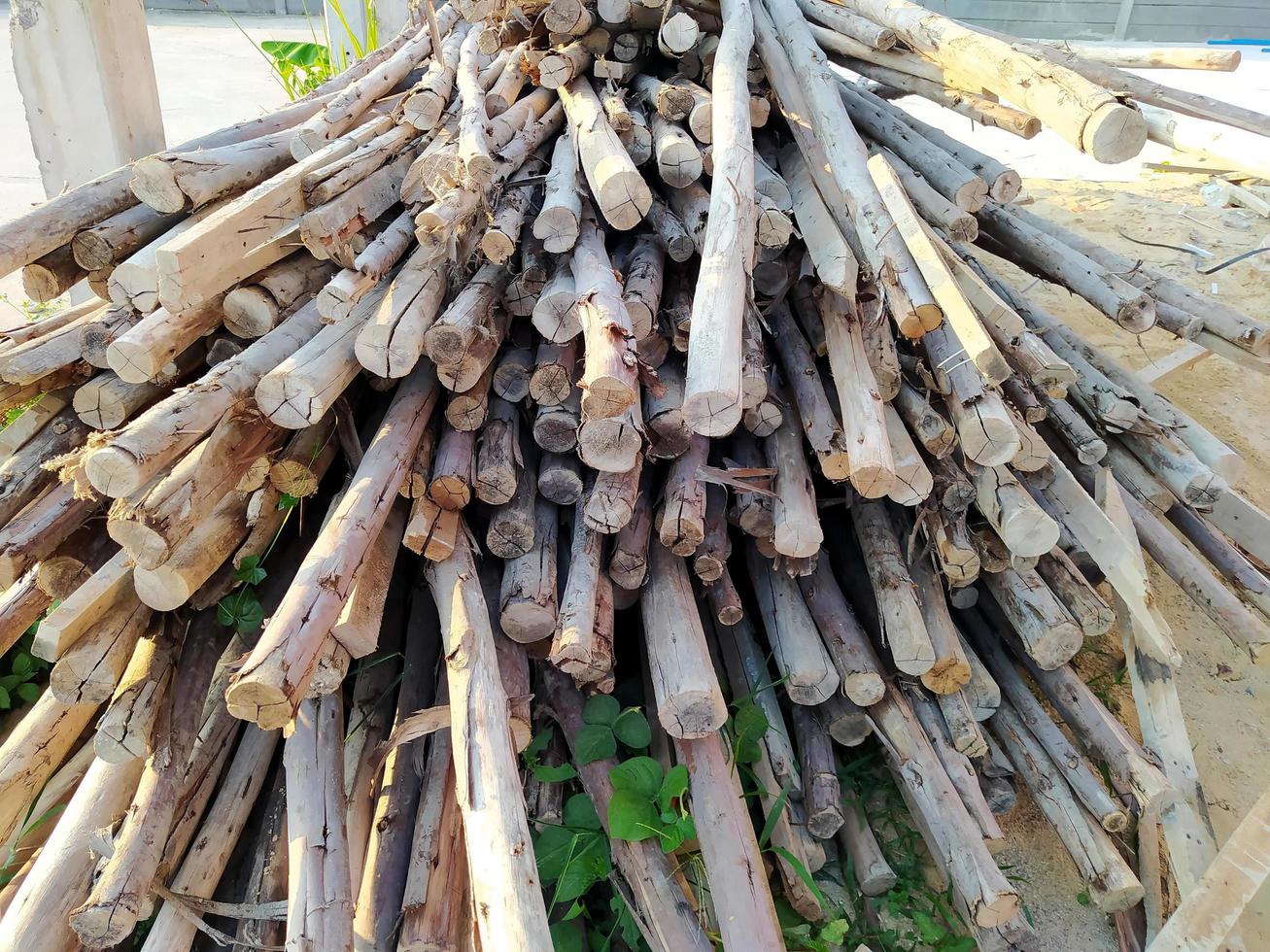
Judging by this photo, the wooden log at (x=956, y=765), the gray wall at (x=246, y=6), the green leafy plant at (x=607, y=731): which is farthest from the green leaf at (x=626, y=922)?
the gray wall at (x=246, y=6)

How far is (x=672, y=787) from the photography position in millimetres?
2295

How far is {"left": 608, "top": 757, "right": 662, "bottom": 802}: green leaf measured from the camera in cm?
233

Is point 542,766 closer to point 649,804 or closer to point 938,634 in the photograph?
point 649,804

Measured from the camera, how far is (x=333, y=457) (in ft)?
9.20

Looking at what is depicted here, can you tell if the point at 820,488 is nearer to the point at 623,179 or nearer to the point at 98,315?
the point at 623,179

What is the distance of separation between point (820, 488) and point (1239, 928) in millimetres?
1782

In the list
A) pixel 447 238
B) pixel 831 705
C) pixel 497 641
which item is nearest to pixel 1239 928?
pixel 831 705

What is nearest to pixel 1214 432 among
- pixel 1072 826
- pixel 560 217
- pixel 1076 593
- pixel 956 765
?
pixel 1076 593

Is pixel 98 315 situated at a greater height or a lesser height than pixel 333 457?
greater

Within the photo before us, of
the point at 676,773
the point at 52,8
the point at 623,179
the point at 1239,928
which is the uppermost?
the point at 52,8

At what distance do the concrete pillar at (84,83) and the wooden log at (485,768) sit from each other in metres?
3.29

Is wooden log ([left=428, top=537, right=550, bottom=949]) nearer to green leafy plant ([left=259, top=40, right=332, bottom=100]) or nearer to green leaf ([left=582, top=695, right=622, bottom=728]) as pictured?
green leaf ([left=582, top=695, right=622, bottom=728])

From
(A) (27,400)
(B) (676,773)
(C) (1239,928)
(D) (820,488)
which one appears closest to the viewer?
(B) (676,773)

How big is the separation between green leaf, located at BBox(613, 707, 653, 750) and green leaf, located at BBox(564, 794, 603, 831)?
0.19 metres
